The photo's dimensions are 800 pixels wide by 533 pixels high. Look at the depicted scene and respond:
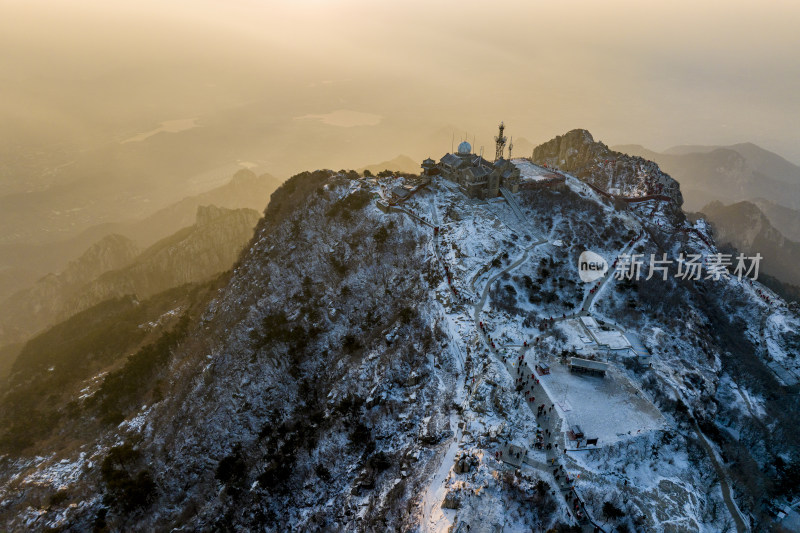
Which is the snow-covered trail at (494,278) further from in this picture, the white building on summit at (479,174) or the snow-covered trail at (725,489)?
the snow-covered trail at (725,489)

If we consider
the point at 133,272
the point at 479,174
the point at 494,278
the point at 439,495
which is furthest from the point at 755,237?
the point at 133,272

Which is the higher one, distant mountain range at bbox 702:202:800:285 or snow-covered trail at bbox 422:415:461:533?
snow-covered trail at bbox 422:415:461:533

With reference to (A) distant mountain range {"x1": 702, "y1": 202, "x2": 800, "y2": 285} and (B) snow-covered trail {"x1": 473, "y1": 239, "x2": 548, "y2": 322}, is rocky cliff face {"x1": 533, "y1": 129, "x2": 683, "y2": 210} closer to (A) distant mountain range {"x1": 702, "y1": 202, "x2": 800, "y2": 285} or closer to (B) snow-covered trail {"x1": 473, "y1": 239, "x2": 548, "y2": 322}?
(B) snow-covered trail {"x1": 473, "y1": 239, "x2": 548, "y2": 322}

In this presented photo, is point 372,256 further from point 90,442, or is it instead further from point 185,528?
point 90,442

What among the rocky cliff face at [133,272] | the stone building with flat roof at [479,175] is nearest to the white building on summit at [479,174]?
the stone building with flat roof at [479,175]

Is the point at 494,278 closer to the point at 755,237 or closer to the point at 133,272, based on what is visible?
the point at 133,272

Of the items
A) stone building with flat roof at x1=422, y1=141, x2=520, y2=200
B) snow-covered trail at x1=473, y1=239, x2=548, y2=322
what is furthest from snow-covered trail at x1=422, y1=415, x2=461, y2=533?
stone building with flat roof at x1=422, y1=141, x2=520, y2=200
